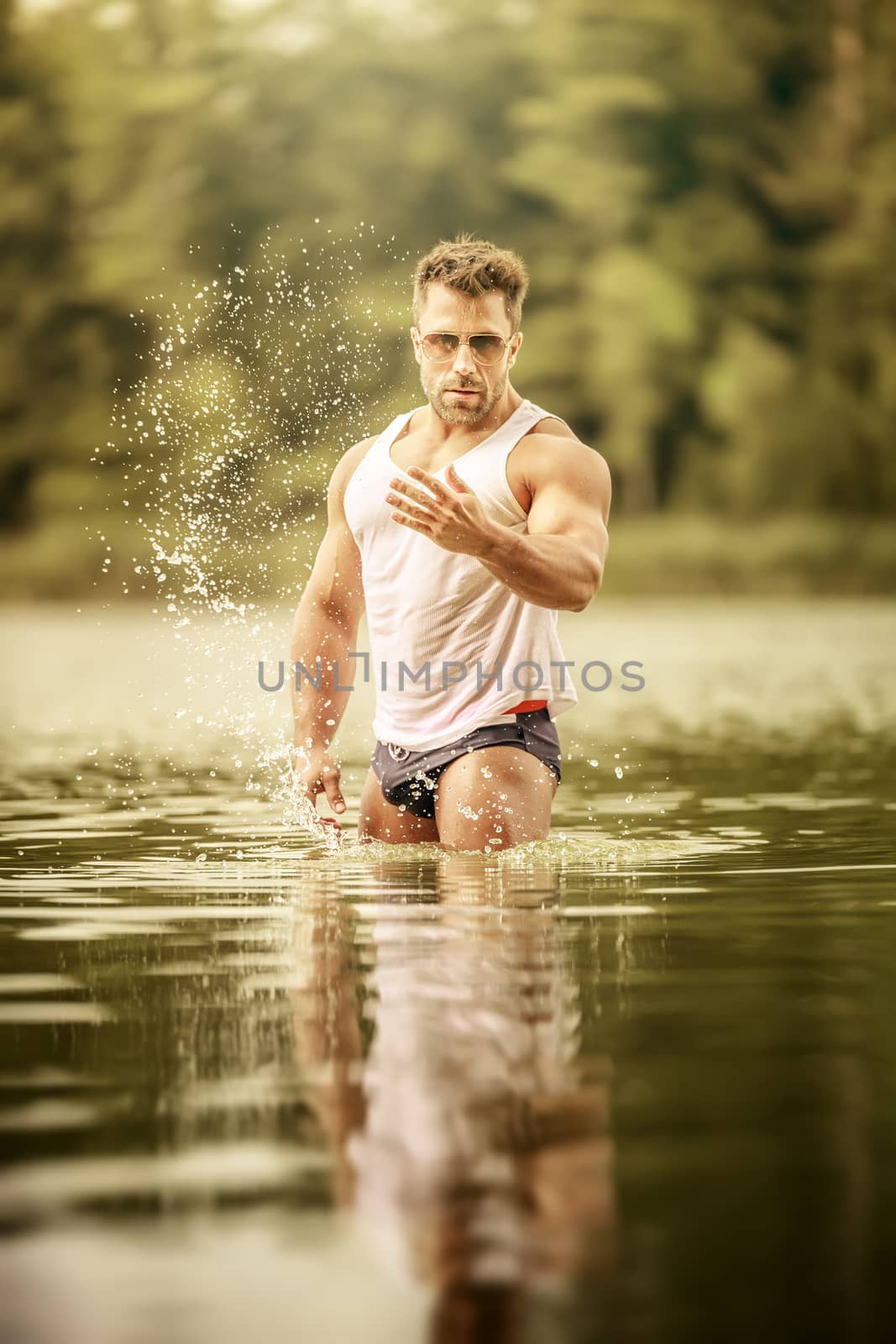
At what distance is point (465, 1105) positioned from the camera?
270 centimetres

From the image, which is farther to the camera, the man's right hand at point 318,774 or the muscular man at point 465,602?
the man's right hand at point 318,774

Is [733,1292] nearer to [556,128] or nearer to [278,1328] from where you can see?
[278,1328]

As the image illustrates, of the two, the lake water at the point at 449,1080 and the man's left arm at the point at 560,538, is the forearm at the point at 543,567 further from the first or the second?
the lake water at the point at 449,1080

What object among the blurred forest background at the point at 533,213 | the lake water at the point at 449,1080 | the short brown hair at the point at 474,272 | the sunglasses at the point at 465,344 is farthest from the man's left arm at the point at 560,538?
the blurred forest background at the point at 533,213

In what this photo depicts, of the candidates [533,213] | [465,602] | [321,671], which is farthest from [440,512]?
[533,213]

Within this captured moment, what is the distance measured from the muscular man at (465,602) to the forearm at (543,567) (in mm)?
179

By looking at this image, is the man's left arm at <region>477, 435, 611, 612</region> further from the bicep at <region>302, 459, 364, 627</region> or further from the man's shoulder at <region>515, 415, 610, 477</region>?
the bicep at <region>302, 459, 364, 627</region>

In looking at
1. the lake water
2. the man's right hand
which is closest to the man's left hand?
the lake water

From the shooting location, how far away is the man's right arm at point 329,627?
6.00 meters

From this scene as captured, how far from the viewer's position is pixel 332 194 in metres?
48.9

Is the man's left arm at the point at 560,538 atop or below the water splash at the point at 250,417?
below

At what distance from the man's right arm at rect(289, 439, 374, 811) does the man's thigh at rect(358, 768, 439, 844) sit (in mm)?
163

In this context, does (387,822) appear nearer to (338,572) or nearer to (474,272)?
(338,572)

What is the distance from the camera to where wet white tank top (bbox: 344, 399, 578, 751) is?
564 centimetres
